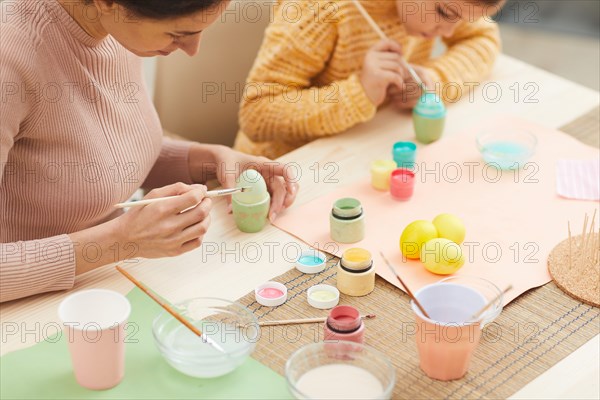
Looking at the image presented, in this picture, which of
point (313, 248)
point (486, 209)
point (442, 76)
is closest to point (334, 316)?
point (313, 248)

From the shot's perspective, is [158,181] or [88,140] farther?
[158,181]

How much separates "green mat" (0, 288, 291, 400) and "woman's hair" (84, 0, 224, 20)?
0.47 meters

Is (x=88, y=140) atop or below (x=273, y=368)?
atop

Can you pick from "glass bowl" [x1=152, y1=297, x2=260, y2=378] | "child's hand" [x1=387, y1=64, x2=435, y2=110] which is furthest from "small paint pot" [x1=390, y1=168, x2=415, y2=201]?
"glass bowl" [x1=152, y1=297, x2=260, y2=378]

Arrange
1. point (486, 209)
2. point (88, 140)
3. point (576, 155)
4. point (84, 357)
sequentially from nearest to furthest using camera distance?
point (84, 357) < point (88, 140) < point (486, 209) < point (576, 155)

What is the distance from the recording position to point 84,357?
1.13m

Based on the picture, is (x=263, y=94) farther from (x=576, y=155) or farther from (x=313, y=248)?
(x=576, y=155)

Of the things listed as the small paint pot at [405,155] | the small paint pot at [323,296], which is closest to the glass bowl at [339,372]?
the small paint pot at [323,296]

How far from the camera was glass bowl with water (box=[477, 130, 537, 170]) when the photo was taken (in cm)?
174

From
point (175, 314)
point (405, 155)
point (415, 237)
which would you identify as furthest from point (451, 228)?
point (175, 314)

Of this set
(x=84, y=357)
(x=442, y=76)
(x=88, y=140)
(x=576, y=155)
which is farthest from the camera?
(x=442, y=76)

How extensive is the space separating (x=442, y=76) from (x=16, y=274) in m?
1.12

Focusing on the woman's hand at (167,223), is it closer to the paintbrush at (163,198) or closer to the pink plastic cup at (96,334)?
the paintbrush at (163,198)

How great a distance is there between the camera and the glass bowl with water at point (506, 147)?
1.74 metres
